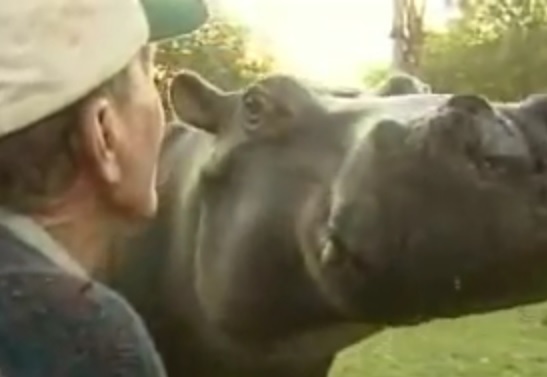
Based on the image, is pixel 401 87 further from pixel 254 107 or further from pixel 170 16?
pixel 170 16

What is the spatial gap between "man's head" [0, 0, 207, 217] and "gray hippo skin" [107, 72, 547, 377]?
687mm

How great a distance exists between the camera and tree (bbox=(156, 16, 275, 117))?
8.12 m

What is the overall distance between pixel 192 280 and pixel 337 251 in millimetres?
362

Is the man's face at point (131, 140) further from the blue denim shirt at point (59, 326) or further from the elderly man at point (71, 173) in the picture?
the blue denim shirt at point (59, 326)

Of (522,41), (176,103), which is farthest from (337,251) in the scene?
(522,41)

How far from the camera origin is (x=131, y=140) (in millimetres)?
1283

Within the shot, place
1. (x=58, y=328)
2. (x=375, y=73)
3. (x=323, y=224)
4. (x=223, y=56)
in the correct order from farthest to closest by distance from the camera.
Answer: (x=375, y=73) < (x=223, y=56) < (x=323, y=224) < (x=58, y=328)

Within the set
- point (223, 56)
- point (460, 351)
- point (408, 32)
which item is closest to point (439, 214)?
point (460, 351)

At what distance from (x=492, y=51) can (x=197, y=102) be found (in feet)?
28.8

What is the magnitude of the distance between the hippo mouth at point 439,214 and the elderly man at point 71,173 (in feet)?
2.19

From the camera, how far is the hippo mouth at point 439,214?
1.90 meters

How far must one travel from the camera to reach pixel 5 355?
111 cm

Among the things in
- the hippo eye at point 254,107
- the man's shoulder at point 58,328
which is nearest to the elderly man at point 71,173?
the man's shoulder at point 58,328

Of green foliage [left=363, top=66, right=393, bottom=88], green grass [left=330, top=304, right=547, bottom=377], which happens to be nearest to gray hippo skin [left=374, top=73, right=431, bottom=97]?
green grass [left=330, top=304, right=547, bottom=377]
